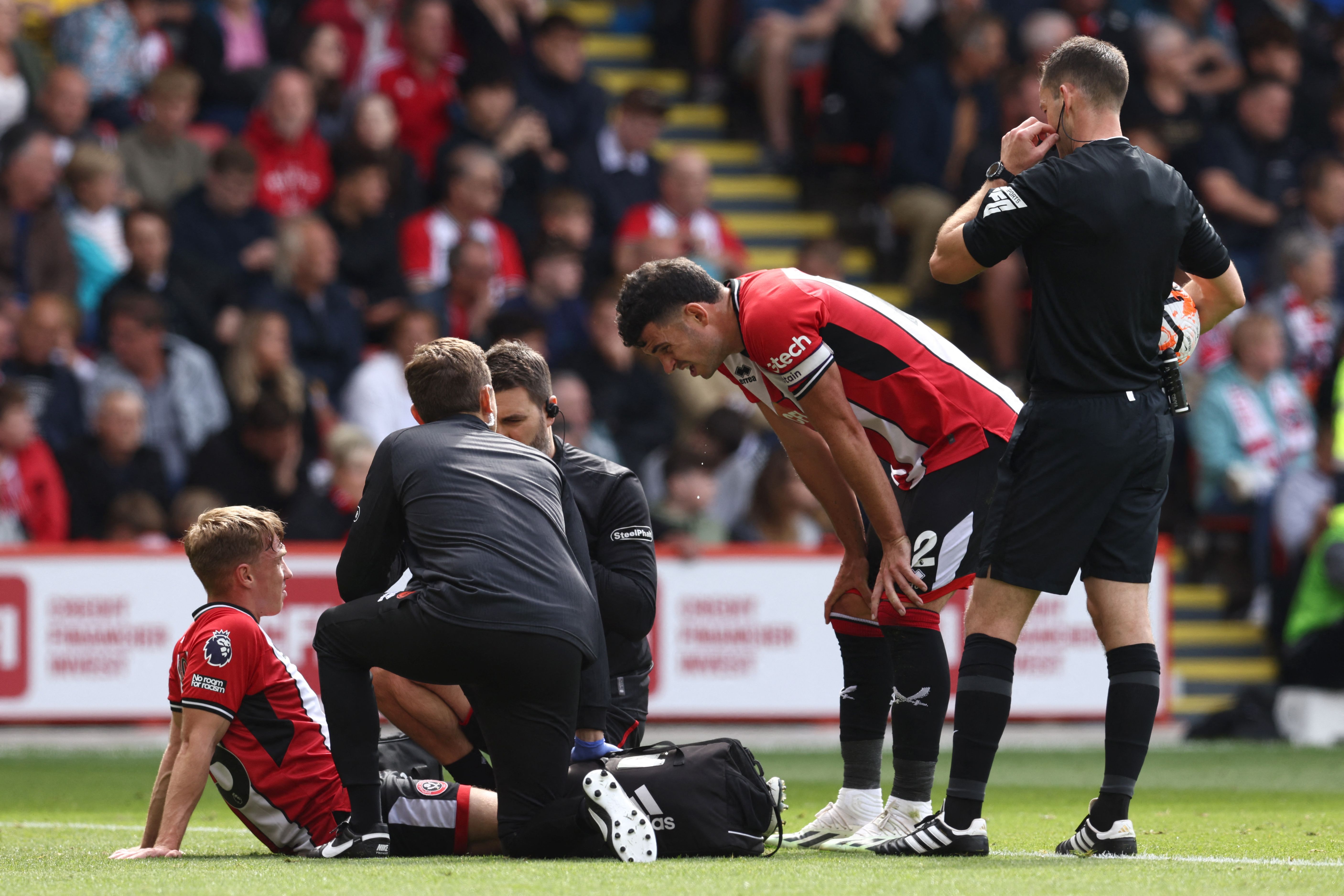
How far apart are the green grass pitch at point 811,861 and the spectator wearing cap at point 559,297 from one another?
192 inches

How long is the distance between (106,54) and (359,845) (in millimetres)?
9565

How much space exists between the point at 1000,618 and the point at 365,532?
193cm

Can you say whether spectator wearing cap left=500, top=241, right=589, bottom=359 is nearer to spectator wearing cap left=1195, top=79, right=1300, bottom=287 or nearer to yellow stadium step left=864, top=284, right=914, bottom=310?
yellow stadium step left=864, top=284, right=914, bottom=310

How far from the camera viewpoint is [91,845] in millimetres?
6121

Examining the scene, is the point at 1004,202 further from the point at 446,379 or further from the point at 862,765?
the point at 862,765

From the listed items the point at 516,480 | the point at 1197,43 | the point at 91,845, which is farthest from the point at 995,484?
the point at 1197,43

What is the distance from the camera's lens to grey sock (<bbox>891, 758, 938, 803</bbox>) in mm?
5930

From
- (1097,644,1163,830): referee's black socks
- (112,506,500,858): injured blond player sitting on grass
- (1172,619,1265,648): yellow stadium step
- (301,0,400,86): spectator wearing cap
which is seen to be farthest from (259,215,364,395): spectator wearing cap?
(1097,644,1163,830): referee's black socks

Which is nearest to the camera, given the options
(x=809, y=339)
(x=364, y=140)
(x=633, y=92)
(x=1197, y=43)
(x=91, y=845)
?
(x=809, y=339)

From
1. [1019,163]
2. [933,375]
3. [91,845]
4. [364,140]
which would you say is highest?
[364,140]

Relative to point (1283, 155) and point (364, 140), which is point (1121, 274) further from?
point (1283, 155)

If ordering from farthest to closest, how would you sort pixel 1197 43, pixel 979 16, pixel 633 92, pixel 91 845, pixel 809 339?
pixel 1197 43
pixel 979 16
pixel 633 92
pixel 91 845
pixel 809 339

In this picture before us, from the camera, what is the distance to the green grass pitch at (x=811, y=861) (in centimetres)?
462

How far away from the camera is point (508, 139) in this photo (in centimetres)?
1434
